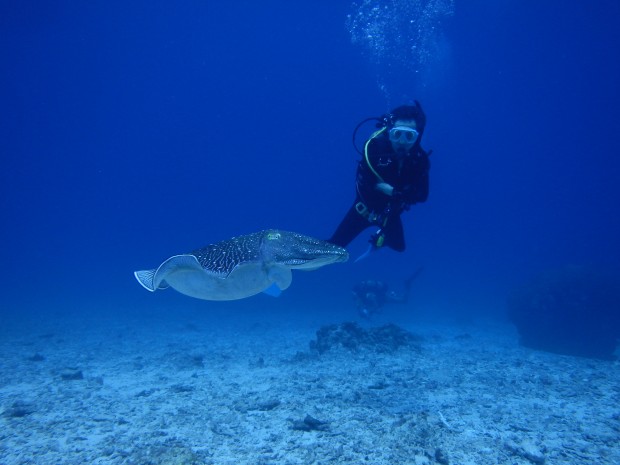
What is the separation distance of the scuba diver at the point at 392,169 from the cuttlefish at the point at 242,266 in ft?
9.06

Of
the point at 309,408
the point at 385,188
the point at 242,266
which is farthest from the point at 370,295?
the point at 242,266

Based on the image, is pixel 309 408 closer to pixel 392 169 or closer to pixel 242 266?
pixel 242 266

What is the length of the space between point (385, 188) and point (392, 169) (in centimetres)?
52

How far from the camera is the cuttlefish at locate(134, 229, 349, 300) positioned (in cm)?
363

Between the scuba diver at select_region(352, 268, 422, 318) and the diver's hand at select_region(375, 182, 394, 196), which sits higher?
the diver's hand at select_region(375, 182, 394, 196)

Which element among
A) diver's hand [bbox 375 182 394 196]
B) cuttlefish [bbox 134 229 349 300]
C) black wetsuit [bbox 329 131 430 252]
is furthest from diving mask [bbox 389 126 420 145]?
cuttlefish [bbox 134 229 349 300]

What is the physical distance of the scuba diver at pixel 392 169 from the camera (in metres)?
6.34

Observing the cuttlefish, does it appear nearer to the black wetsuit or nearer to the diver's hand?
the diver's hand

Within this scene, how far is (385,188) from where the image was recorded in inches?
246

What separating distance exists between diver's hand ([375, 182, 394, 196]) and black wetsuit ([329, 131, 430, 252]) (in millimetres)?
84

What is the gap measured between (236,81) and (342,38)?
1340 inches

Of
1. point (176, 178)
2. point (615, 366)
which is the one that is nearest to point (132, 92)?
point (176, 178)

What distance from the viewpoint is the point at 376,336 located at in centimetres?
1119

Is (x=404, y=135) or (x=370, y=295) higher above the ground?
(x=404, y=135)
